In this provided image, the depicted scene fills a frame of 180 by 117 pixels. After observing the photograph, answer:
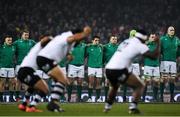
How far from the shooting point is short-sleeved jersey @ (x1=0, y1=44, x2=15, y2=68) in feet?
72.8

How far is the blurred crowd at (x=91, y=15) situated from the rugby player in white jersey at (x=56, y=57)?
17058 mm

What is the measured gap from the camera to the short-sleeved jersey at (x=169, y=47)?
21359mm

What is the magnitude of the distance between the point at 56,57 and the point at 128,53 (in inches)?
65.9

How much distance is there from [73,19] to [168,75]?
1405 centimetres

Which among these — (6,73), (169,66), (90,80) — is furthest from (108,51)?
(6,73)

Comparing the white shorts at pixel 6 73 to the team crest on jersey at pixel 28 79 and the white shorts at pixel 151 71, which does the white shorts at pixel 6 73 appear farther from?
the team crest on jersey at pixel 28 79

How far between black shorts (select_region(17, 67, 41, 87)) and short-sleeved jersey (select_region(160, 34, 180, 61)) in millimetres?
6672

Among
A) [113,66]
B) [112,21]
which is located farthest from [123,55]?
[112,21]

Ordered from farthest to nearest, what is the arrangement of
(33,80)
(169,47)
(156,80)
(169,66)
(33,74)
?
1. (156,80)
2. (169,66)
3. (169,47)
4. (33,74)
5. (33,80)

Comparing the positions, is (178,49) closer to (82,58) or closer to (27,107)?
(82,58)

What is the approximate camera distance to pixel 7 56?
22.2 metres

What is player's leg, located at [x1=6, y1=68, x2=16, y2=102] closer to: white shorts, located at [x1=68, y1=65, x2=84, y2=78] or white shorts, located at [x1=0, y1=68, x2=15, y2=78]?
white shorts, located at [x1=0, y1=68, x2=15, y2=78]

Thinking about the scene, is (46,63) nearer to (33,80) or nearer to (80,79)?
(33,80)

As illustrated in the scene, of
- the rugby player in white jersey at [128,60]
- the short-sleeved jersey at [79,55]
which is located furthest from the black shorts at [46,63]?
the short-sleeved jersey at [79,55]
